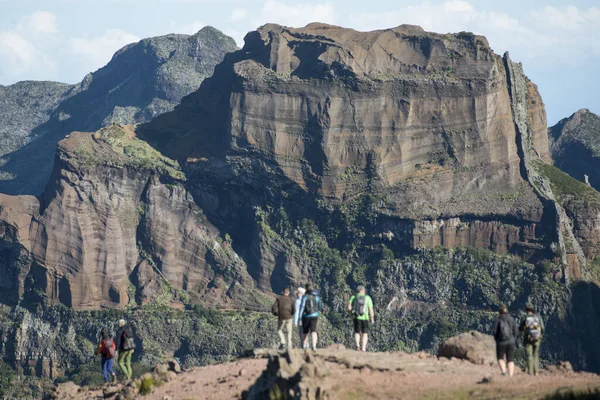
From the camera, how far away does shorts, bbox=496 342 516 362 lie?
56.4m

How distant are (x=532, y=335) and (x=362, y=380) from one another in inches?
314

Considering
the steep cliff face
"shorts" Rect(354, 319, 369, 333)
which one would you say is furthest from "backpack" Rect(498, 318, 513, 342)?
the steep cliff face

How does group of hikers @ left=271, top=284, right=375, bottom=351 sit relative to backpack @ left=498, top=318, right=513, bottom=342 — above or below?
above

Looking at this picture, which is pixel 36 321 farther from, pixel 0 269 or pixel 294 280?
pixel 294 280

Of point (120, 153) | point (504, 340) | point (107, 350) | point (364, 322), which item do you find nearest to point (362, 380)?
point (504, 340)

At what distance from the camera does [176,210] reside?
163125mm

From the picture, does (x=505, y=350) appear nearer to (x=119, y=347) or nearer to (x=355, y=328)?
(x=355, y=328)

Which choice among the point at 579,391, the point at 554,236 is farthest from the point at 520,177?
the point at 579,391

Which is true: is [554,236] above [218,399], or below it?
above

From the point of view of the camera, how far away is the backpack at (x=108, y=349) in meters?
63.4

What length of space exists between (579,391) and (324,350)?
1401 centimetres

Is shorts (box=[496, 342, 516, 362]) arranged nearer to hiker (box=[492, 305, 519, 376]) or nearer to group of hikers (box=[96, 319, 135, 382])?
hiker (box=[492, 305, 519, 376])

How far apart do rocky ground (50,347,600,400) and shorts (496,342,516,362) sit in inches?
33.1

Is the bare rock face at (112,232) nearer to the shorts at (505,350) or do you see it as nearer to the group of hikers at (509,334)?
the group of hikers at (509,334)
